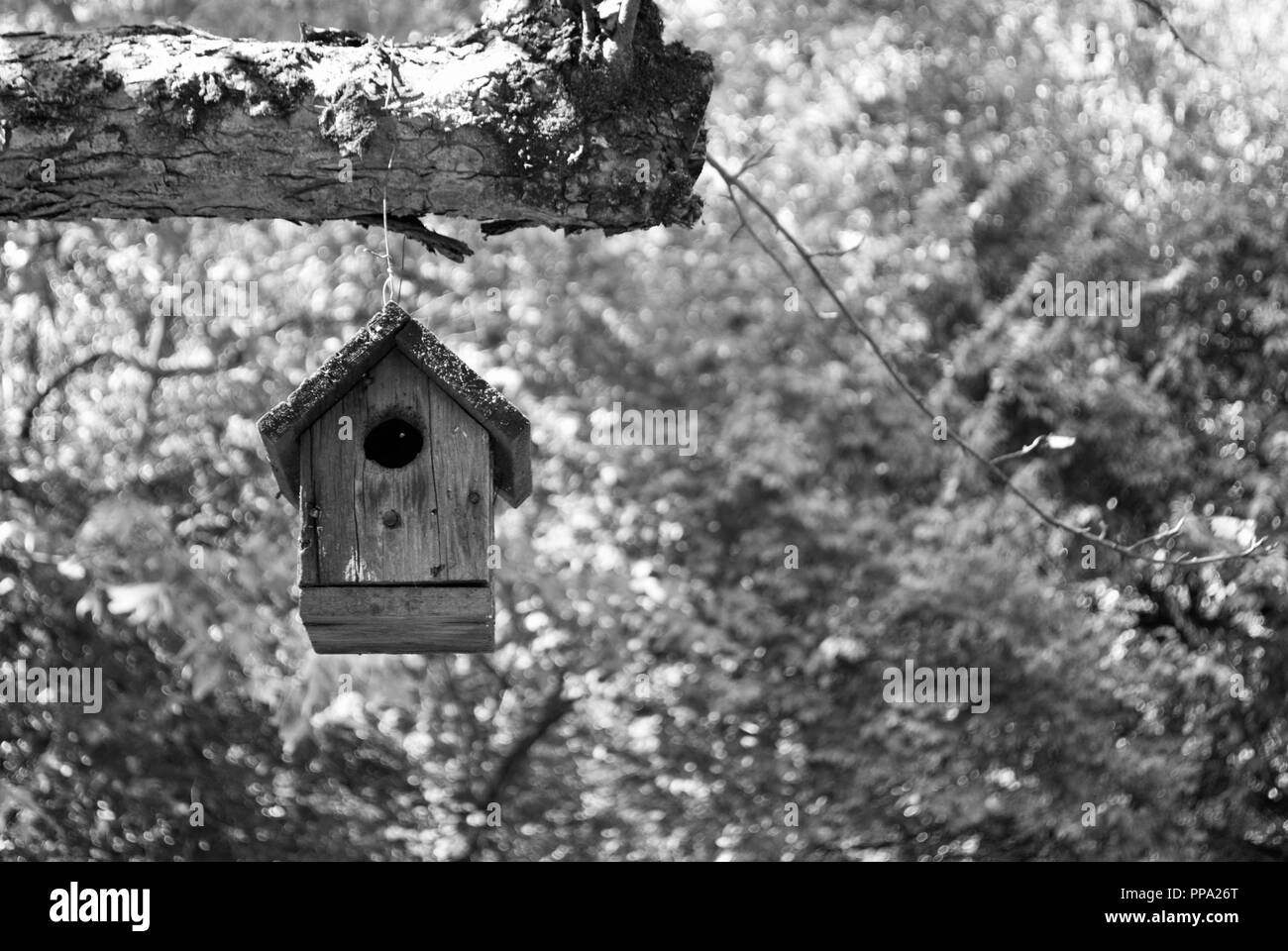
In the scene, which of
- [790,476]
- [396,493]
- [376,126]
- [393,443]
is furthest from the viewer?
[790,476]

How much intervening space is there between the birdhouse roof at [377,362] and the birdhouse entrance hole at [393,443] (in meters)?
0.14

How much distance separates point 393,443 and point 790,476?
15.5ft

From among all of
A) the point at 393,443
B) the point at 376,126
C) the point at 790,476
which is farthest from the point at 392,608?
the point at 790,476

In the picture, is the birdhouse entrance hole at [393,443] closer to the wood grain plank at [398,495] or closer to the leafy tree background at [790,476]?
the wood grain plank at [398,495]

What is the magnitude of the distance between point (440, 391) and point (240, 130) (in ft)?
1.97

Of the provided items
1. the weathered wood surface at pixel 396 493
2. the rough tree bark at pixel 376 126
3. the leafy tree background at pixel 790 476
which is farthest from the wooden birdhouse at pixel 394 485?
the leafy tree background at pixel 790 476

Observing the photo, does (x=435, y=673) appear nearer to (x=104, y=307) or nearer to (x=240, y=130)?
(x=104, y=307)

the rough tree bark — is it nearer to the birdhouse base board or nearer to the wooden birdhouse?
the wooden birdhouse

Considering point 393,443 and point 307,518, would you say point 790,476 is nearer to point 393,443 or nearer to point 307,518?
point 393,443

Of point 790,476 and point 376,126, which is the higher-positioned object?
point 376,126

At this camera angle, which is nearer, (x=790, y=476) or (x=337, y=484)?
(x=337, y=484)

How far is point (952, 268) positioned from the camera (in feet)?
25.8

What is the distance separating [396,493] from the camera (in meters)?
2.91
